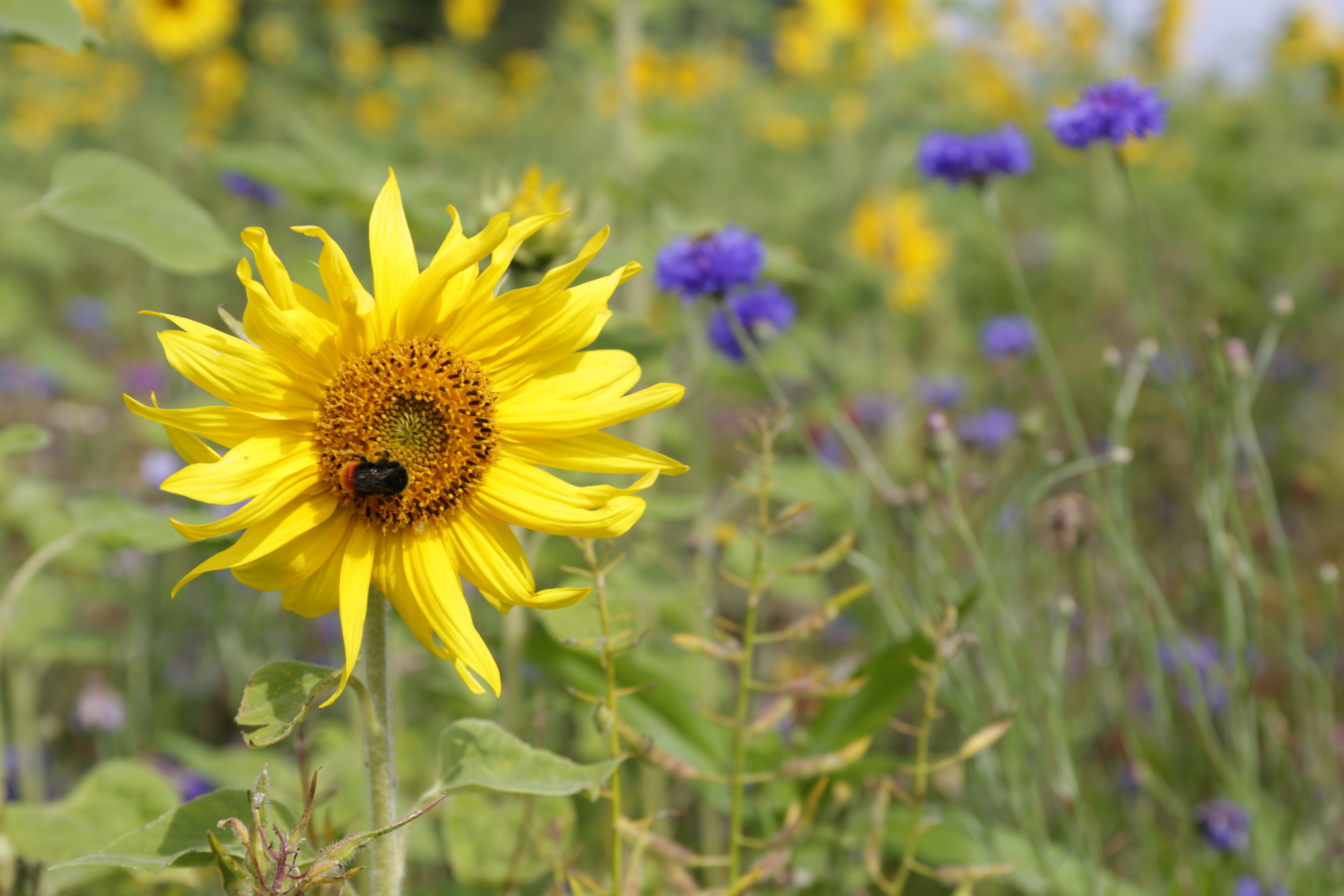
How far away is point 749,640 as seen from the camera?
3.66 feet

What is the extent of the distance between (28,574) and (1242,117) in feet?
24.5

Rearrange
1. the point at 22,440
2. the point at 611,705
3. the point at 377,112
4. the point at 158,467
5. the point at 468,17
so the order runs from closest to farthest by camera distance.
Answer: the point at 611,705 < the point at 22,440 < the point at 158,467 < the point at 468,17 < the point at 377,112

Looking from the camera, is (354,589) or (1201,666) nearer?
(354,589)

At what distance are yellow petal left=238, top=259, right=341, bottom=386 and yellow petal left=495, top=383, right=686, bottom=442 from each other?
156 millimetres

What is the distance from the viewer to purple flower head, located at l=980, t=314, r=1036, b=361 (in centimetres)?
304

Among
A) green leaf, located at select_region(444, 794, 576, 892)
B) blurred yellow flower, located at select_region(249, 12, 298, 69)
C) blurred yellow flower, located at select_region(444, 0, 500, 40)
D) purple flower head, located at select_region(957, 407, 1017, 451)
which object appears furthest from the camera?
blurred yellow flower, located at select_region(249, 12, 298, 69)

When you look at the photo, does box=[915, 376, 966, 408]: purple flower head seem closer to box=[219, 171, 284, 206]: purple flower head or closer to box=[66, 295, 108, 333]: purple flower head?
box=[219, 171, 284, 206]: purple flower head

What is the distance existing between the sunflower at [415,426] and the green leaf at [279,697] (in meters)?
0.05

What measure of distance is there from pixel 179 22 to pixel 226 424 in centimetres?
481

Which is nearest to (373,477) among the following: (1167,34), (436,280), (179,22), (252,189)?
(436,280)

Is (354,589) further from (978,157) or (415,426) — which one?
(978,157)

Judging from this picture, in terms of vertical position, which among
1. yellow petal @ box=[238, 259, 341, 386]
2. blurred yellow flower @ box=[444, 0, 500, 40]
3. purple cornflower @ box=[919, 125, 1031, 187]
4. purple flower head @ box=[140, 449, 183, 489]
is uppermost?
blurred yellow flower @ box=[444, 0, 500, 40]

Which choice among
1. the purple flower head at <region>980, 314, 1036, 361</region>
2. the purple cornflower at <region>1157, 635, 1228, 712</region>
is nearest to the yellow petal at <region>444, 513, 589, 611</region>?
the purple cornflower at <region>1157, 635, 1228, 712</region>

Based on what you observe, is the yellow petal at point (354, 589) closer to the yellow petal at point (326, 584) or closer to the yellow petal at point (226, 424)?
the yellow petal at point (326, 584)
